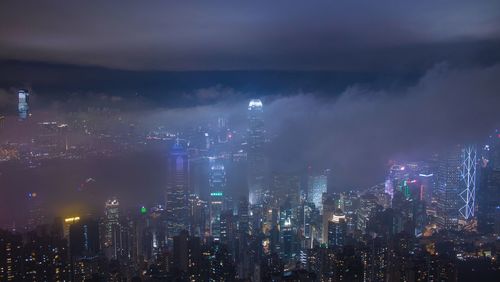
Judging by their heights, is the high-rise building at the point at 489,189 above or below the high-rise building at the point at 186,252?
above

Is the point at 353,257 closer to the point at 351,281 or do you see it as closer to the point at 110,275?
the point at 351,281

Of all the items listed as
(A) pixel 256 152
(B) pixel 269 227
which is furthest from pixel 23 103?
(B) pixel 269 227

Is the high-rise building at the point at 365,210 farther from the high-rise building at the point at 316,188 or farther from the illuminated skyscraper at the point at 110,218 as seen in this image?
the illuminated skyscraper at the point at 110,218

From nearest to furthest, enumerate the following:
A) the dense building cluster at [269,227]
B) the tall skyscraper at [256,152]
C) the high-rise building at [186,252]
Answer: the dense building cluster at [269,227] < the high-rise building at [186,252] < the tall skyscraper at [256,152]

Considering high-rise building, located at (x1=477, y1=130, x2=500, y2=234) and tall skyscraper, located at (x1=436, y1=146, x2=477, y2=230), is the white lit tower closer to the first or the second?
tall skyscraper, located at (x1=436, y1=146, x2=477, y2=230)

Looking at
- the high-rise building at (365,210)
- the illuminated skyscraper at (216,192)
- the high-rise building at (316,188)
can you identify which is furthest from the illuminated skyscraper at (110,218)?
the high-rise building at (365,210)

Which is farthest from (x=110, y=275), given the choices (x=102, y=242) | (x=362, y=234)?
(x=362, y=234)
